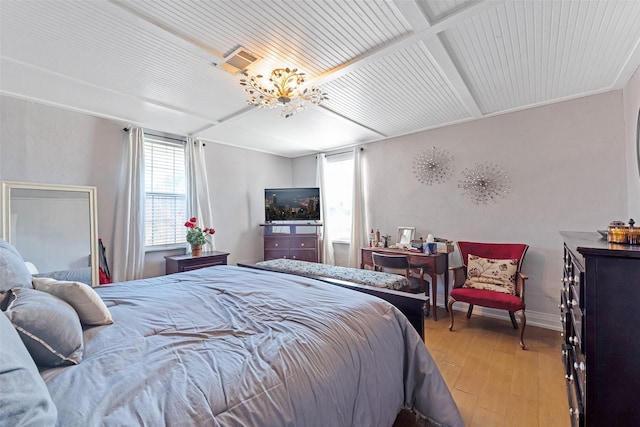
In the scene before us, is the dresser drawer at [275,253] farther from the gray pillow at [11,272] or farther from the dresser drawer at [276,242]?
the gray pillow at [11,272]

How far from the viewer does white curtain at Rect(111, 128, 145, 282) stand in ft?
10.9

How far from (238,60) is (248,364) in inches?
79.7

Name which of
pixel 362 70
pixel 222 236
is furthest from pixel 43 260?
pixel 362 70

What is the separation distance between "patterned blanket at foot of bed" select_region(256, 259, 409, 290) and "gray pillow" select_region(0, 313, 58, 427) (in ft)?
6.19

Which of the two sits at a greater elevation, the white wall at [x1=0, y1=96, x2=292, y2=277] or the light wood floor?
the white wall at [x1=0, y1=96, x2=292, y2=277]

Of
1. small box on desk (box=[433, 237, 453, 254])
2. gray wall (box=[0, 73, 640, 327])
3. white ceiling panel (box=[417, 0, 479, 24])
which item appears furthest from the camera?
small box on desk (box=[433, 237, 453, 254])

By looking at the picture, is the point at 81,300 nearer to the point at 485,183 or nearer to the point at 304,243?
the point at 304,243

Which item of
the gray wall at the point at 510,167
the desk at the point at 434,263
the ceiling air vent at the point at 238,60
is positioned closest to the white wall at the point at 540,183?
the gray wall at the point at 510,167

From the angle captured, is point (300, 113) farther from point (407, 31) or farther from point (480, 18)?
point (480, 18)

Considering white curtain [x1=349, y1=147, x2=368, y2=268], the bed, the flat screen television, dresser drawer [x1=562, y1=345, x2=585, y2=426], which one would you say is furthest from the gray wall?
the bed

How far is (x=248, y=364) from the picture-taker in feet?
3.22

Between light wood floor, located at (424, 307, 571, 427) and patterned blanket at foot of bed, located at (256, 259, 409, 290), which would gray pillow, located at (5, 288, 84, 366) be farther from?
light wood floor, located at (424, 307, 571, 427)

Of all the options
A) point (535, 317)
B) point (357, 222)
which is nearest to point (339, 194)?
point (357, 222)

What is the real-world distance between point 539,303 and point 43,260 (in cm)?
523
